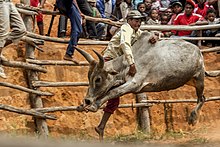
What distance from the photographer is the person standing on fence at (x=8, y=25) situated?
5.64 metres

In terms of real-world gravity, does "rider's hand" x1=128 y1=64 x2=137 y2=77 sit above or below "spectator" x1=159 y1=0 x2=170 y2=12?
above

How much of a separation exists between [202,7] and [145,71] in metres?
4.92

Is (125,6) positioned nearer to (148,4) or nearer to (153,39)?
(148,4)

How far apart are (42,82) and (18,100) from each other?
466mm

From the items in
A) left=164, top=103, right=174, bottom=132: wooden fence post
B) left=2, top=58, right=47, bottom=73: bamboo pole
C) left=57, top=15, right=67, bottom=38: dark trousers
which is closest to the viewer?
left=2, top=58, right=47, bottom=73: bamboo pole

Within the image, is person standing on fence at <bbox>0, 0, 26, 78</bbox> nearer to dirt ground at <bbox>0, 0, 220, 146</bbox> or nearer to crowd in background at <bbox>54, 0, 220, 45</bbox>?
dirt ground at <bbox>0, 0, 220, 146</bbox>

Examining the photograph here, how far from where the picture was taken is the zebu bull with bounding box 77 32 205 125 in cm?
558

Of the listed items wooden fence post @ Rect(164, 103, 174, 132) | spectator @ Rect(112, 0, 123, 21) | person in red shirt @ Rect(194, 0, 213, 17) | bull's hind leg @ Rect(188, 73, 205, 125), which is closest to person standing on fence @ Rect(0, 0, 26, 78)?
bull's hind leg @ Rect(188, 73, 205, 125)

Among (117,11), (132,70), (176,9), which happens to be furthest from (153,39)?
(176,9)

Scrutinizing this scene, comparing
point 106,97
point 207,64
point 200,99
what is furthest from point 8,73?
point 207,64

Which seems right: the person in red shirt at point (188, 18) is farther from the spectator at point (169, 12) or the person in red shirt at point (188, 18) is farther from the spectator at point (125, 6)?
the spectator at point (125, 6)

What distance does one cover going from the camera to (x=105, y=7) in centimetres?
1032

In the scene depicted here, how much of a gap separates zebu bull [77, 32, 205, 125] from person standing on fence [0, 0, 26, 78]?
826mm

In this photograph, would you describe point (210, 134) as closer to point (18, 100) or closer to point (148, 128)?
point (148, 128)
